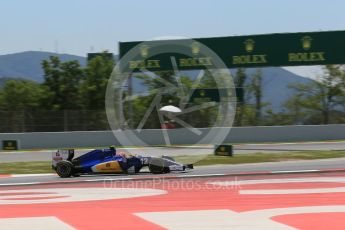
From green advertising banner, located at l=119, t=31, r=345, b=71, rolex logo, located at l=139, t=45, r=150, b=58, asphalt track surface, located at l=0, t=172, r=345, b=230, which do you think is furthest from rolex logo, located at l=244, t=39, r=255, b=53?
asphalt track surface, located at l=0, t=172, r=345, b=230

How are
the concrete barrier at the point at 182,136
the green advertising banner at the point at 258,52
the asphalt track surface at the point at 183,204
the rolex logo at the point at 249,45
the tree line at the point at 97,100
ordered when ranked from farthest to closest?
the rolex logo at the point at 249,45, the green advertising banner at the point at 258,52, the tree line at the point at 97,100, the concrete barrier at the point at 182,136, the asphalt track surface at the point at 183,204

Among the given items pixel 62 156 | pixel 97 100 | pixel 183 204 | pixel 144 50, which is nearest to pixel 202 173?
pixel 62 156

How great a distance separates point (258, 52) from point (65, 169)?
19203mm

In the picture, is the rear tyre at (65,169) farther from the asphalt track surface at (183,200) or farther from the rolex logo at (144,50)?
the rolex logo at (144,50)

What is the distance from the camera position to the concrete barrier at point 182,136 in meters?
30.4

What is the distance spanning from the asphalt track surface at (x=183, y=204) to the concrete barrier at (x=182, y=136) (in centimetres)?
1706

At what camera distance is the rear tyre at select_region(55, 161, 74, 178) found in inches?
586

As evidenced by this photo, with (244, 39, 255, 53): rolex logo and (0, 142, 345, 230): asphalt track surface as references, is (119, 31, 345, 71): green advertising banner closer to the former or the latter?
(244, 39, 255, 53): rolex logo

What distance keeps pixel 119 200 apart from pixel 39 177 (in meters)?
6.01

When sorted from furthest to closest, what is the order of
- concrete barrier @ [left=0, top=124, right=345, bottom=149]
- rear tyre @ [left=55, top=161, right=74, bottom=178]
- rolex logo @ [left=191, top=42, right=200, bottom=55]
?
rolex logo @ [left=191, top=42, right=200, bottom=55] → concrete barrier @ [left=0, top=124, right=345, bottom=149] → rear tyre @ [left=55, top=161, right=74, bottom=178]

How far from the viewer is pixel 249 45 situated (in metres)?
31.7

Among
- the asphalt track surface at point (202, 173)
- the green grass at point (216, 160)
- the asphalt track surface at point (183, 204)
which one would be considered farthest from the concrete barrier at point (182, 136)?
the asphalt track surface at point (183, 204)

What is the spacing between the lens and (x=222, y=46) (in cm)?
3197

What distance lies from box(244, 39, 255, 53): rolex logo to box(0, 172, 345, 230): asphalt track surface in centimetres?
1851
